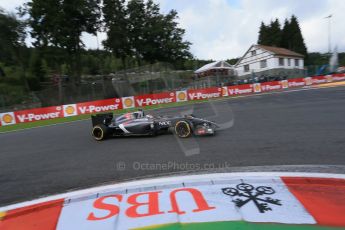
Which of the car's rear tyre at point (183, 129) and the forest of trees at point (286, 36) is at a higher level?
the forest of trees at point (286, 36)

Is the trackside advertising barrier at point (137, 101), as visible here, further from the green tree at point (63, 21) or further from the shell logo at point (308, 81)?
the green tree at point (63, 21)

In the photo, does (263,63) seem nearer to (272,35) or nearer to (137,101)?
(137,101)

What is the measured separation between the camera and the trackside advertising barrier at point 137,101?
19828 mm

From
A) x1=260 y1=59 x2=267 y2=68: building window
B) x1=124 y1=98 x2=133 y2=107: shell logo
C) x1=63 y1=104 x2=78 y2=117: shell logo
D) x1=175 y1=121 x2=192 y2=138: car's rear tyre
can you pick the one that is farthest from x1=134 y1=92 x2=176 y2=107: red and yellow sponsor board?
x1=260 y1=59 x2=267 y2=68: building window

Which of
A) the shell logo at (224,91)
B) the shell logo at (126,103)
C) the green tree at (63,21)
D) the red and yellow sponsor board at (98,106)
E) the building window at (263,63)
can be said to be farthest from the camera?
the building window at (263,63)

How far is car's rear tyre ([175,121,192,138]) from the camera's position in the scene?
834cm

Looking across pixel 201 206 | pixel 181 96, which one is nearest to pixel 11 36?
pixel 181 96

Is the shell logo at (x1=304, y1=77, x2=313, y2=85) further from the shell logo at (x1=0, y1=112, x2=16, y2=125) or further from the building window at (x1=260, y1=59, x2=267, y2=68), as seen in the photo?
the shell logo at (x1=0, y1=112, x2=16, y2=125)

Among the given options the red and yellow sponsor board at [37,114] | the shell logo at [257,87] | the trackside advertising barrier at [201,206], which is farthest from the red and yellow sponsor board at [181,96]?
the trackside advertising barrier at [201,206]

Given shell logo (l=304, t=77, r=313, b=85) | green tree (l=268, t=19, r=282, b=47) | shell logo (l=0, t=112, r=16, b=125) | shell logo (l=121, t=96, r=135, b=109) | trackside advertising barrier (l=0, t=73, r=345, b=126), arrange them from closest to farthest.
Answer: shell logo (l=0, t=112, r=16, b=125), trackside advertising barrier (l=0, t=73, r=345, b=126), shell logo (l=121, t=96, r=135, b=109), shell logo (l=304, t=77, r=313, b=85), green tree (l=268, t=19, r=282, b=47)

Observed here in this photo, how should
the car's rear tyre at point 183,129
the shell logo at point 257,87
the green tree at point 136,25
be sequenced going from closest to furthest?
the car's rear tyre at point 183,129, the shell logo at point 257,87, the green tree at point 136,25

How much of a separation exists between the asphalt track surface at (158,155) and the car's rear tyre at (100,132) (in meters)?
0.30

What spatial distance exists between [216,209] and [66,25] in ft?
105

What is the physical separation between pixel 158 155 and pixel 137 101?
16.1 meters
